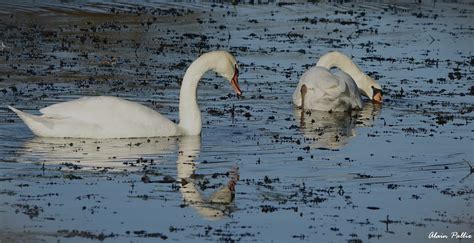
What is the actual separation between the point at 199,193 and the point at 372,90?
8.82 m

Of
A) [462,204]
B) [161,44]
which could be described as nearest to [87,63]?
[161,44]

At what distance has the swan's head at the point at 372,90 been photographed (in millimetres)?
21078

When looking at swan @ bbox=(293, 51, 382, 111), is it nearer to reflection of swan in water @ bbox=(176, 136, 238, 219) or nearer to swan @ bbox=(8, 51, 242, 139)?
swan @ bbox=(8, 51, 242, 139)

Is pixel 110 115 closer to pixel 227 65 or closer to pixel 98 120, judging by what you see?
pixel 98 120

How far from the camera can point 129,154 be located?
14.9 meters

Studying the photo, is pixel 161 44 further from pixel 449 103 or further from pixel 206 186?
pixel 206 186

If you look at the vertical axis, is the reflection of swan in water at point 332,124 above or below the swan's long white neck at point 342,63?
below

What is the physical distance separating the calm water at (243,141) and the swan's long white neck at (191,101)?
0.69 feet

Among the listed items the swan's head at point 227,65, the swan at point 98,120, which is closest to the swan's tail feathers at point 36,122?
the swan at point 98,120

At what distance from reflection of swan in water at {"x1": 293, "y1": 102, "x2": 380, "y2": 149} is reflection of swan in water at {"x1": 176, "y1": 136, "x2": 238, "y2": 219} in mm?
2196

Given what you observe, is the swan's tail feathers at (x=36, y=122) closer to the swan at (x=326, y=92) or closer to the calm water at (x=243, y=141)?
the calm water at (x=243, y=141)

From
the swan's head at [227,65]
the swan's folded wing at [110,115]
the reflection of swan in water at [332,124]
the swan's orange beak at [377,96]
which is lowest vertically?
the reflection of swan in water at [332,124]

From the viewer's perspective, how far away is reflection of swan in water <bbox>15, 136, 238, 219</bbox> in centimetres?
1286

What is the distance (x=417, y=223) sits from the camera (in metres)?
12.0
